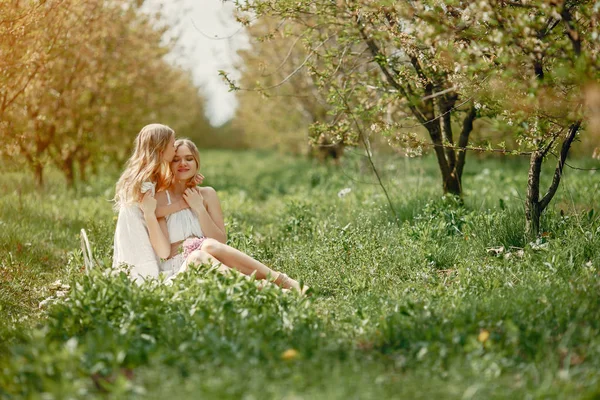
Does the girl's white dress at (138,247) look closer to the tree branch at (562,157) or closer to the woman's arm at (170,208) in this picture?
the woman's arm at (170,208)

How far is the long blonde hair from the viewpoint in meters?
5.29

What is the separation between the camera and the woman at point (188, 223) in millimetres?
4914

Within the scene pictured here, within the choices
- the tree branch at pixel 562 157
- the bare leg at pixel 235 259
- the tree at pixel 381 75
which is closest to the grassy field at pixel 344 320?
the tree branch at pixel 562 157

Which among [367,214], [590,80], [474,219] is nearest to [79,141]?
[367,214]

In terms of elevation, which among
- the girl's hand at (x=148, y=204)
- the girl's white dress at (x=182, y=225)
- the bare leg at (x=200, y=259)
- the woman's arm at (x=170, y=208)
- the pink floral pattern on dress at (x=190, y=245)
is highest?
the girl's hand at (x=148, y=204)

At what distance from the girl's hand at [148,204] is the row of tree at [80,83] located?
2.02 m

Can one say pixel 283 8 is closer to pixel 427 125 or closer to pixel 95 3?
pixel 427 125

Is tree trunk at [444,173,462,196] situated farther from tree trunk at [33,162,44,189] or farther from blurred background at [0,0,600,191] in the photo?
tree trunk at [33,162,44,189]

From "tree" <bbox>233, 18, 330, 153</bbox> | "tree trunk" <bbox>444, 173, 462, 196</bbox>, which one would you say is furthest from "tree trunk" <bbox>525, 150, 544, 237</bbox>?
"tree" <bbox>233, 18, 330, 153</bbox>

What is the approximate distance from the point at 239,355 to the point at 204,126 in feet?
123

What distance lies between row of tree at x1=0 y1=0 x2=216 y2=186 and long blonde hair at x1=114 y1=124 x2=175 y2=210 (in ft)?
5.48

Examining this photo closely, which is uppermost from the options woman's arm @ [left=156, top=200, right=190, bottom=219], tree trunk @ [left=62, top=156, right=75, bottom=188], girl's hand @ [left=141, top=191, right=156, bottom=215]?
tree trunk @ [left=62, top=156, right=75, bottom=188]

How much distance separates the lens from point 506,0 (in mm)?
4434

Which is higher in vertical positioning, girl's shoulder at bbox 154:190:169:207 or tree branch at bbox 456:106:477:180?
tree branch at bbox 456:106:477:180
